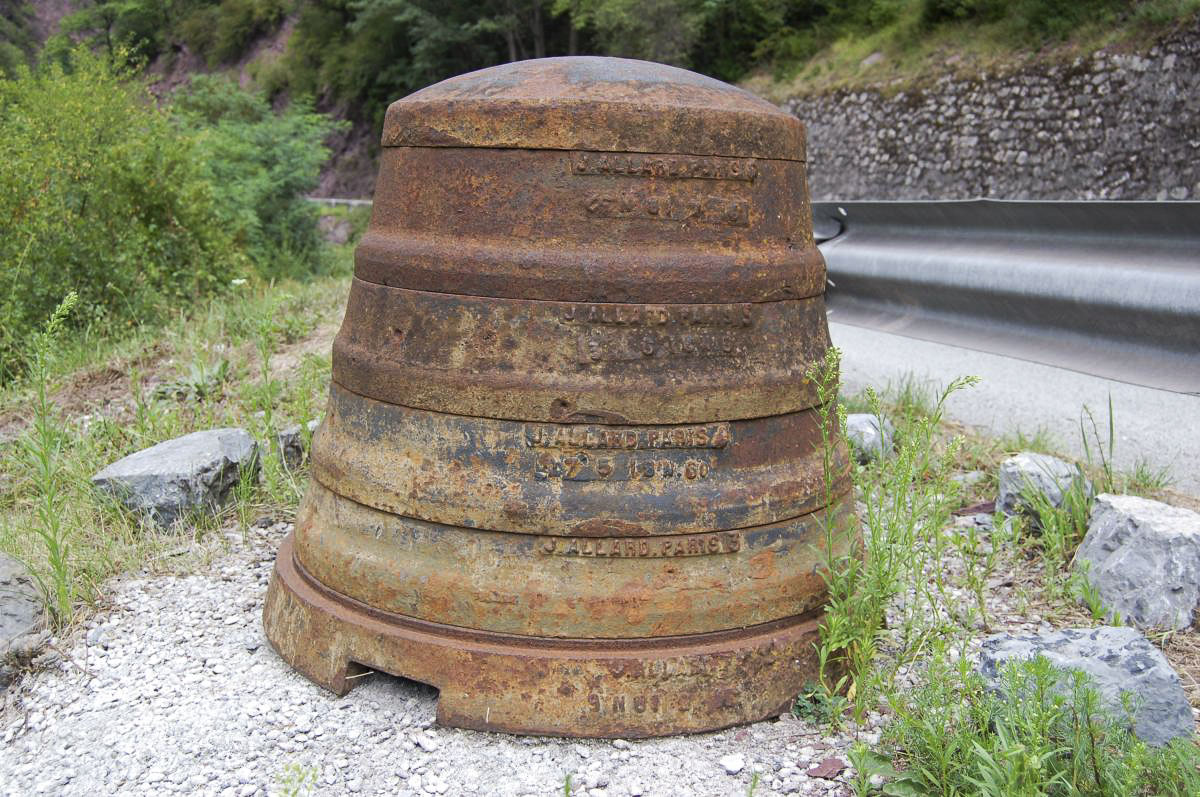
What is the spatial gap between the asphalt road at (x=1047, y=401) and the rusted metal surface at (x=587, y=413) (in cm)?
160

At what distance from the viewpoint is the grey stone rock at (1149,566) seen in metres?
2.80

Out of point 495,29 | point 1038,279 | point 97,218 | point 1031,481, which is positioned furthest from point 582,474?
point 495,29

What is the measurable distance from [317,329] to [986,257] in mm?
4223

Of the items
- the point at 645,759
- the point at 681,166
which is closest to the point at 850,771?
the point at 645,759

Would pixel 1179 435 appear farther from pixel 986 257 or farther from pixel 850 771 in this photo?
pixel 850 771

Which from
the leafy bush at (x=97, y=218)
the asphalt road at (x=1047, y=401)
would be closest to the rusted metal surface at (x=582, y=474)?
the asphalt road at (x=1047, y=401)

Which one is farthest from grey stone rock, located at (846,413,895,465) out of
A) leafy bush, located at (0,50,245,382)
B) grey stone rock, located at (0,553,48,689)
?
leafy bush, located at (0,50,245,382)

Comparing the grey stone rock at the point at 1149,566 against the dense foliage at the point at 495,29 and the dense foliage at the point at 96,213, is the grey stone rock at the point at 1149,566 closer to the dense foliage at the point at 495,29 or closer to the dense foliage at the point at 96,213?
the dense foliage at the point at 96,213

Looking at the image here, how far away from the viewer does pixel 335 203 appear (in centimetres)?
2572

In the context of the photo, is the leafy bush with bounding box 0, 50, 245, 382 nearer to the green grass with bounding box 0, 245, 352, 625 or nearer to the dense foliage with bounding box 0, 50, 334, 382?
the dense foliage with bounding box 0, 50, 334, 382

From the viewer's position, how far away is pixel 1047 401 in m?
4.62

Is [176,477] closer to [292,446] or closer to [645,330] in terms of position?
[292,446]

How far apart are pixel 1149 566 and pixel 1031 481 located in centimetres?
62

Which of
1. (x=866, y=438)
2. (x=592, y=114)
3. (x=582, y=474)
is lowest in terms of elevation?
(x=866, y=438)
